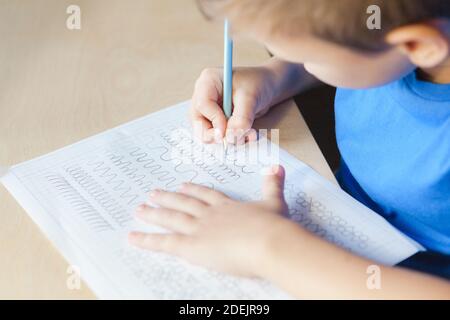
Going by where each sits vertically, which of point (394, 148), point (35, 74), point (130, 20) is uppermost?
point (130, 20)

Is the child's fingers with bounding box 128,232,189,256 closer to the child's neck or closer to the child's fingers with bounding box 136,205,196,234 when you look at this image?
the child's fingers with bounding box 136,205,196,234

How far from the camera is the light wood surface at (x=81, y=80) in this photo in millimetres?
584

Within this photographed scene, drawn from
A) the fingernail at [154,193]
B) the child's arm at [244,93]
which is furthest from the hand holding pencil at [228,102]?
the fingernail at [154,193]

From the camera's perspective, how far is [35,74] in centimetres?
81

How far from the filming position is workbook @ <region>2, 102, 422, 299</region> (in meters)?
0.54

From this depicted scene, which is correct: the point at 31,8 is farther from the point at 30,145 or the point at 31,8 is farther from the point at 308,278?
the point at 308,278

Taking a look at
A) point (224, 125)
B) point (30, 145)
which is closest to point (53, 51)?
point (30, 145)

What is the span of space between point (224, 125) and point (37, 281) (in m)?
0.28

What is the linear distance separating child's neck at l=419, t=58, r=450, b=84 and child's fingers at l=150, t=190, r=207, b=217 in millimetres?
295

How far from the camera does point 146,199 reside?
2.06ft

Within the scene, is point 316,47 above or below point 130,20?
below

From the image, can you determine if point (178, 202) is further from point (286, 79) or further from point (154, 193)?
point (286, 79)
